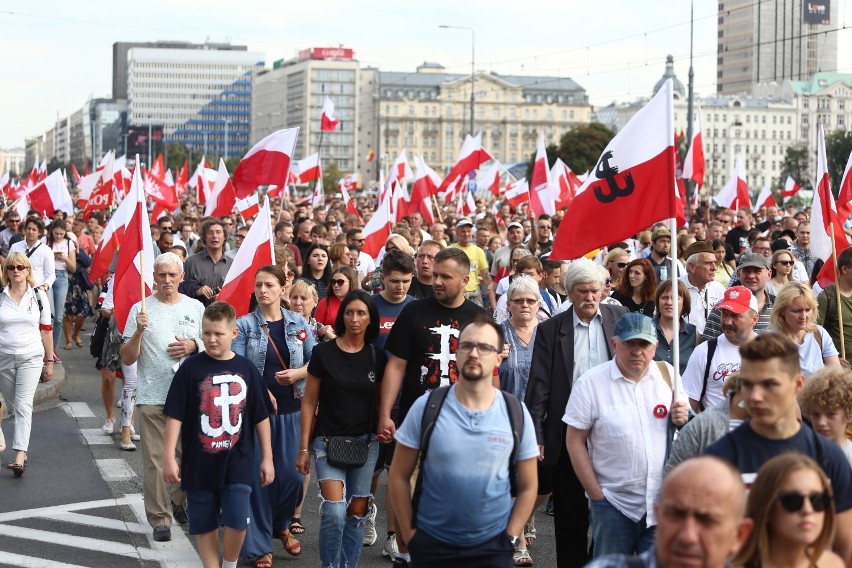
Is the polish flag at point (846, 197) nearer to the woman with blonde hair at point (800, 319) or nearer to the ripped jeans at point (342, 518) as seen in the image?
the woman with blonde hair at point (800, 319)

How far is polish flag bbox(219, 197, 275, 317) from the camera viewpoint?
920cm

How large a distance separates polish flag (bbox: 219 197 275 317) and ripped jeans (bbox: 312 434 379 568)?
102 inches

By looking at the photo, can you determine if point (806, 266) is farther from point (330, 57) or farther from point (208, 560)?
point (330, 57)

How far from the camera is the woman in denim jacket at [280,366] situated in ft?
24.6

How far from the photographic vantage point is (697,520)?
3070mm

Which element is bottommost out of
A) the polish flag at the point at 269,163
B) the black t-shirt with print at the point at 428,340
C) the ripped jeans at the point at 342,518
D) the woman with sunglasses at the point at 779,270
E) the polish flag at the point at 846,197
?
the ripped jeans at the point at 342,518

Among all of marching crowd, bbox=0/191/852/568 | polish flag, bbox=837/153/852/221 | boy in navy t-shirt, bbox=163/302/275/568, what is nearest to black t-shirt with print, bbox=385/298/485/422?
marching crowd, bbox=0/191/852/568

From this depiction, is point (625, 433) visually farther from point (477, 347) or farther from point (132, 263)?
point (132, 263)

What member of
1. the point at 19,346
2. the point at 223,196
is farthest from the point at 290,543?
the point at 223,196

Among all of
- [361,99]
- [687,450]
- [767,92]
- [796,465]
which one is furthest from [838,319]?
[767,92]

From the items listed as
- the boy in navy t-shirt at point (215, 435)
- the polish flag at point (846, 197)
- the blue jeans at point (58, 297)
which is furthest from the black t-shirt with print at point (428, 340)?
the blue jeans at point (58, 297)

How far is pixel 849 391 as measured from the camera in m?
4.68

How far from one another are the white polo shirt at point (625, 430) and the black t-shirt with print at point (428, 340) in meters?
1.26

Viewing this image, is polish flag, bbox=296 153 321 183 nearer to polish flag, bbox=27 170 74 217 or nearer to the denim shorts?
polish flag, bbox=27 170 74 217
